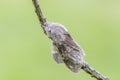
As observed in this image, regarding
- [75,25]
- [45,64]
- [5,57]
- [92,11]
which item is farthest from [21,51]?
[92,11]

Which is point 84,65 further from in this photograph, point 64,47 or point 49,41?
point 49,41

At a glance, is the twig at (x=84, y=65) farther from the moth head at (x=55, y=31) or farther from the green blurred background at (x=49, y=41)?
the green blurred background at (x=49, y=41)

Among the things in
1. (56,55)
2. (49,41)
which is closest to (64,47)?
(56,55)

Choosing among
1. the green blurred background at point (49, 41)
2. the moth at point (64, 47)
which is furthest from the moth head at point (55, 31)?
the green blurred background at point (49, 41)

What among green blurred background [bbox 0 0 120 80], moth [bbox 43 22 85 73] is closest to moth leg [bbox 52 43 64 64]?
moth [bbox 43 22 85 73]

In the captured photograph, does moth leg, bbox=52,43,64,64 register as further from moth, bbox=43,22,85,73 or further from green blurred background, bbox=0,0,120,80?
green blurred background, bbox=0,0,120,80
